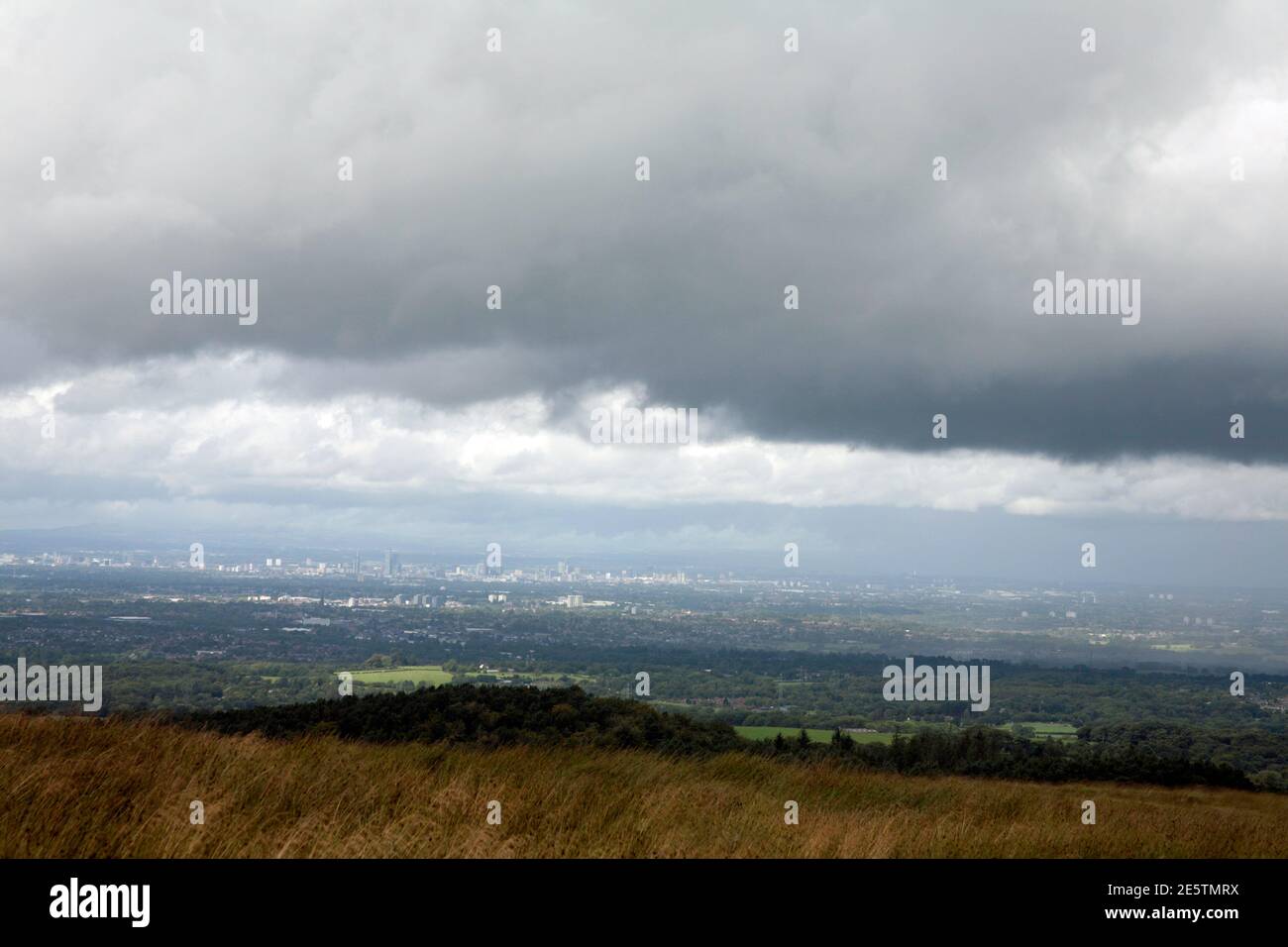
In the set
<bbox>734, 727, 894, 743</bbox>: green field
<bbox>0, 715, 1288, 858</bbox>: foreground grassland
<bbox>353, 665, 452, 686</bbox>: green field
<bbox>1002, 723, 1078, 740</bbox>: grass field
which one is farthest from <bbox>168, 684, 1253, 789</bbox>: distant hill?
<bbox>1002, 723, 1078, 740</bbox>: grass field

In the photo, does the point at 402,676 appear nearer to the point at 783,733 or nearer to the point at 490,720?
the point at 783,733

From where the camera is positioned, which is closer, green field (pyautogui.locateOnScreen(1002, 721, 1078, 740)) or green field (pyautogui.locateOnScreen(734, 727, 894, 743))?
green field (pyautogui.locateOnScreen(734, 727, 894, 743))

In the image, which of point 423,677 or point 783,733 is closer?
point 783,733

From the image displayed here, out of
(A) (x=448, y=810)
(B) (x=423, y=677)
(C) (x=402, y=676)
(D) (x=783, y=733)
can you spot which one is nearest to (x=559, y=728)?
(A) (x=448, y=810)

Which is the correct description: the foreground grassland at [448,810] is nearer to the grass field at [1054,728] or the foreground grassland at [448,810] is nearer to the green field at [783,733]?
Answer: the green field at [783,733]

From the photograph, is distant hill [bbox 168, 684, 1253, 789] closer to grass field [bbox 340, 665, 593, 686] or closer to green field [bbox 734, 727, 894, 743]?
green field [bbox 734, 727, 894, 743]

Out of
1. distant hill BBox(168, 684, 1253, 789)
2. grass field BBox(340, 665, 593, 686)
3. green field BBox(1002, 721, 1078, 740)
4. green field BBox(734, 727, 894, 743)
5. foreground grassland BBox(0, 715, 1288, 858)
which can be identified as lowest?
green field BBox(1002, 721, 1078, 740)
